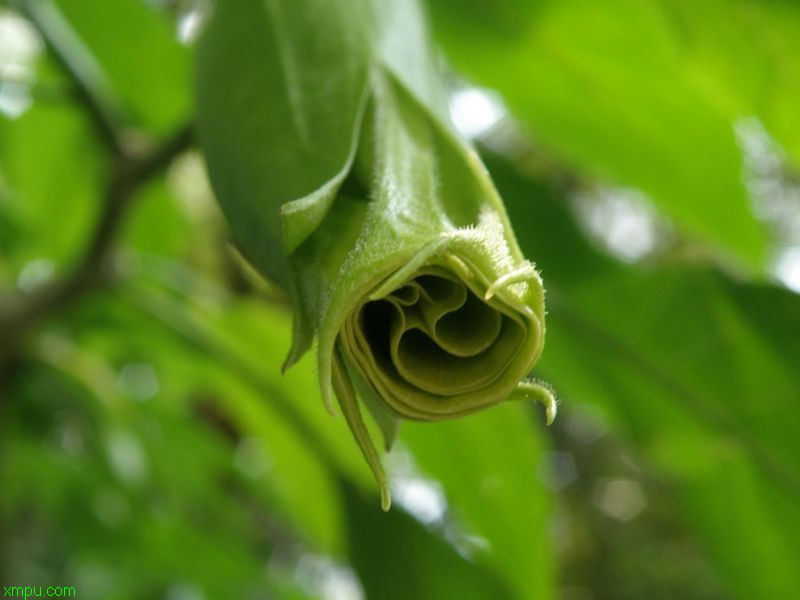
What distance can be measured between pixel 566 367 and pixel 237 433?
47 centimetres

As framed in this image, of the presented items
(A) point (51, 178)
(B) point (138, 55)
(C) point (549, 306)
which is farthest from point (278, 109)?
(A) point (51, 178)

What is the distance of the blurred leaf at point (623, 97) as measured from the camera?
0.32 m

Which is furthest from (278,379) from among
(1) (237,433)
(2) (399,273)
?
(1) (237,433)

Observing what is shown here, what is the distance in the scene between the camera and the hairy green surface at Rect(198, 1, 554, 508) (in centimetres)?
13

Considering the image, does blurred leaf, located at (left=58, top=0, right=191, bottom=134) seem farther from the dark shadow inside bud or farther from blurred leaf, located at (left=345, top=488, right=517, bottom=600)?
the dark shadow inside bud

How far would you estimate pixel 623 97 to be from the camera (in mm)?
338

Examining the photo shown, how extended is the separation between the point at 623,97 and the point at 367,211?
0.22 m

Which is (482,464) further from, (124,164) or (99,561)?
(99,561)

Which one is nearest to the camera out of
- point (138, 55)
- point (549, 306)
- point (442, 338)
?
point (442, 338)

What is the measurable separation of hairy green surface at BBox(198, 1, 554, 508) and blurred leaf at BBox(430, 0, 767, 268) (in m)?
0.14

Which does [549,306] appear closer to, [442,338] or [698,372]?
[698,372]

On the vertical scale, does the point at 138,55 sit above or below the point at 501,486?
above

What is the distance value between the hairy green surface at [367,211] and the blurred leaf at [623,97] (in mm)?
144

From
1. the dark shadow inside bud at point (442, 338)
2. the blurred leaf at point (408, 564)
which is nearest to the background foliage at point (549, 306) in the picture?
the blurred leaf at point (408, 564)
